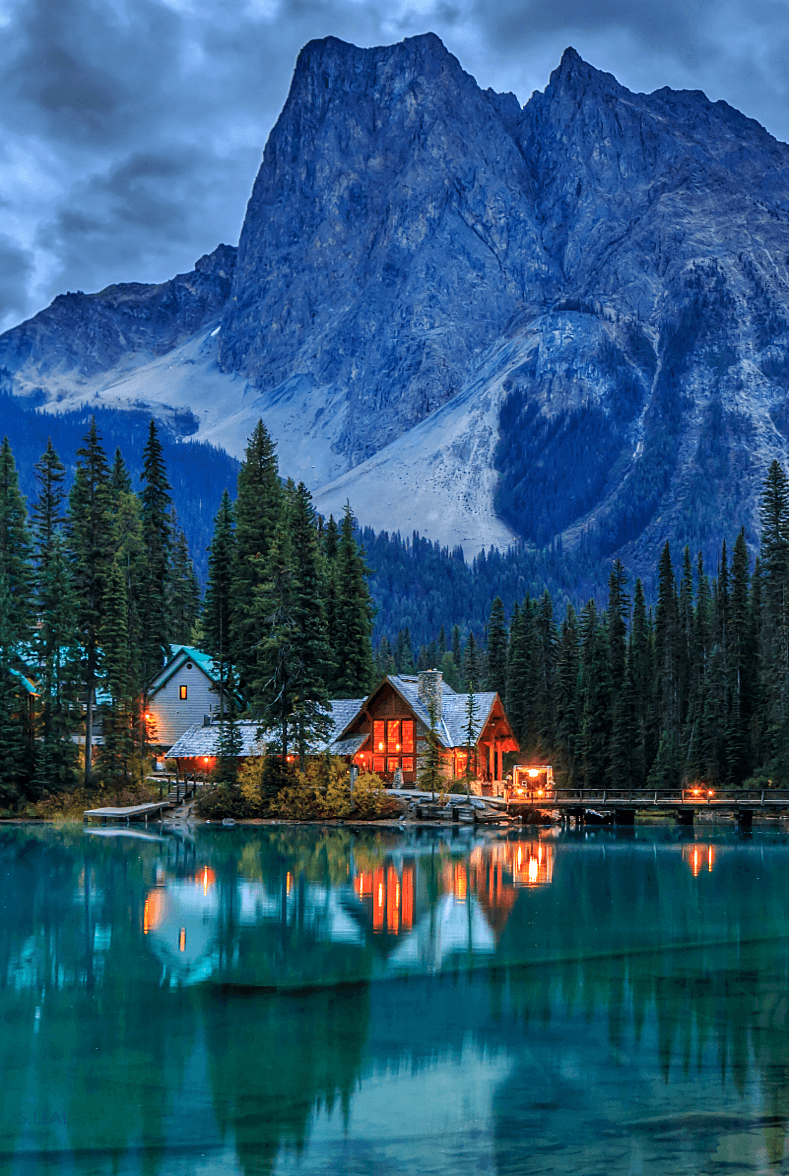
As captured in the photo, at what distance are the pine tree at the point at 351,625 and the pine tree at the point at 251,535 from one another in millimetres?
5552

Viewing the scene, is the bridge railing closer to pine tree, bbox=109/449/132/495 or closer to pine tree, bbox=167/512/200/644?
pine tree, bbox=167/512/200/644

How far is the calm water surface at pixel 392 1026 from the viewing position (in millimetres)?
16859

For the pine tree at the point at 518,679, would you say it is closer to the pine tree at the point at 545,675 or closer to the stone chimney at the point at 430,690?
the pine tree at the point at 545,675

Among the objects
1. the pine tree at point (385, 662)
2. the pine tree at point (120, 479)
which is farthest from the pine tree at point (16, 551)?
the pine tree at point (385, 662)

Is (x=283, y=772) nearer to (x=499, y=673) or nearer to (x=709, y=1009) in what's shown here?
(x=709, y=1009)

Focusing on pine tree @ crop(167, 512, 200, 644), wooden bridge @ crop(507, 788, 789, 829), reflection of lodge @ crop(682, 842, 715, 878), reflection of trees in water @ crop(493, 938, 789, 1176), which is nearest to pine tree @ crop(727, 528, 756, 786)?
wooden bridge @ crop(507, 788, 789, 829)

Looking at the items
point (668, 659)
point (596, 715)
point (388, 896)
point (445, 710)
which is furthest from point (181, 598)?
point (388, 896)

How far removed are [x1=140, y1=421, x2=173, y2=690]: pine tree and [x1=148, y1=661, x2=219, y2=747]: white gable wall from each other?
1848 mm

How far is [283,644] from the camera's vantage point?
2761 inches

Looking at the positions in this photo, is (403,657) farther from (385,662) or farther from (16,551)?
(16,551)

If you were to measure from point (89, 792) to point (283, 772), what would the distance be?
11.4m

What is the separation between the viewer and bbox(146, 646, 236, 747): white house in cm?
8975

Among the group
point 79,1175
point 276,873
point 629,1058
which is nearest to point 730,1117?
point 629,1058

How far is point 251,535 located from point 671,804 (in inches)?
1367
